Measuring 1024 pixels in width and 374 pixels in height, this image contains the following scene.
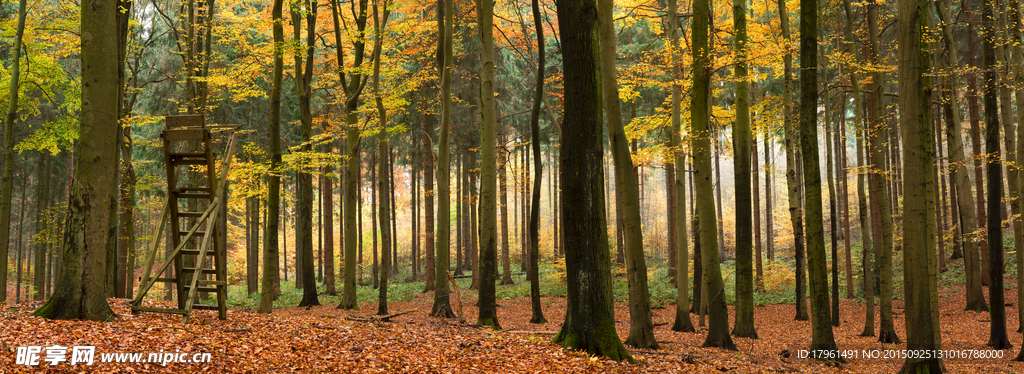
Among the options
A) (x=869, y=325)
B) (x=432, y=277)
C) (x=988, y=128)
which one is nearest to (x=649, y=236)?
(x=432, y=277)

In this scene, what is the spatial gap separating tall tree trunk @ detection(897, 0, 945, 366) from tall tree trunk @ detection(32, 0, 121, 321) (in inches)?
404

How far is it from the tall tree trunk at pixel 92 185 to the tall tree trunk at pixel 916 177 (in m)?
10.3

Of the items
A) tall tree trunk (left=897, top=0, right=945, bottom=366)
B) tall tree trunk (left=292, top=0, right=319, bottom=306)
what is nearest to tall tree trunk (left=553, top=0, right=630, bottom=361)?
tall tree trunk (left=897, top=0, right=945, bottom=366)

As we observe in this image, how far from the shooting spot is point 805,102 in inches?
326

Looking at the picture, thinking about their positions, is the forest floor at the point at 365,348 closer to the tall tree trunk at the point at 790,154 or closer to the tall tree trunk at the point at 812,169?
the tall tree trunk at the point at 812,169

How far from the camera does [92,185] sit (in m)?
6.05

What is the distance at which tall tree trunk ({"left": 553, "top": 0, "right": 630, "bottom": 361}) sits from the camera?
21.1ft

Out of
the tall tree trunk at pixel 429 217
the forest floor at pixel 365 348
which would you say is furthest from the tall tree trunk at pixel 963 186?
A: the tall tree trunk at pixel 429 217

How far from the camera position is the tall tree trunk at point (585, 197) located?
6418 millimetres

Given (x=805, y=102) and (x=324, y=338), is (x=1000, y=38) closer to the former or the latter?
(x=805, y=102)

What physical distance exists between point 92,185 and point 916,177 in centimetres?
1052

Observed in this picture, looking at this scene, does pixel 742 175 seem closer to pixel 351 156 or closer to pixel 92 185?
pixel 351 156

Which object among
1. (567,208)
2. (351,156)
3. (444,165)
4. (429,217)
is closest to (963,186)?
(567,208)

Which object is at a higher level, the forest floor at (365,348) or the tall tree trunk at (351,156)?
the tall tree trunk at (351,156)
